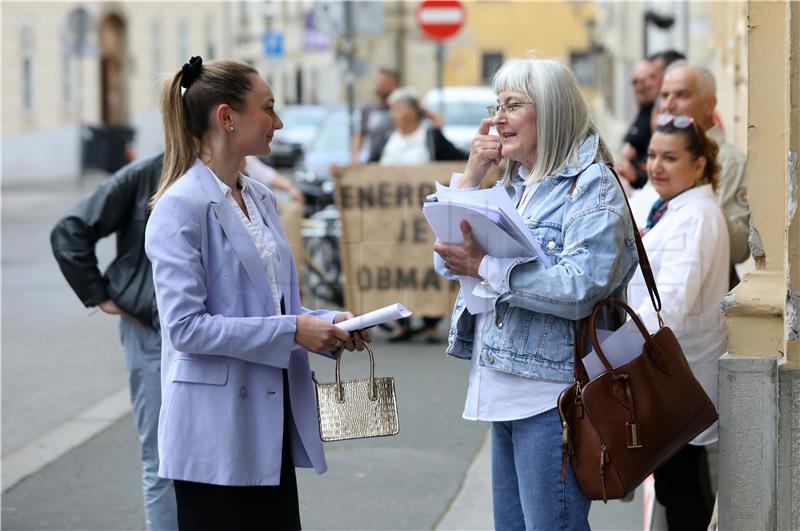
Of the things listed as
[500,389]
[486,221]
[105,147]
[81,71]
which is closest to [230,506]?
[500,389]

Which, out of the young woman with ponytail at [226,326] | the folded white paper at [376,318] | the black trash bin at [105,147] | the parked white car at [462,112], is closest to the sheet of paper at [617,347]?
the folded white paper at [376,318]

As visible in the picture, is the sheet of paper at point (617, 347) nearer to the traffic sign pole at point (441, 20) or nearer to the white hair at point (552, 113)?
the white hair at point (552, 113)

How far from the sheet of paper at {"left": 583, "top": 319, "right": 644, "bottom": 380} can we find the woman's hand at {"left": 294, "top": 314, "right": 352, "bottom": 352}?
649mm

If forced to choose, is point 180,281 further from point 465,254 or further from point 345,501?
point 345,501

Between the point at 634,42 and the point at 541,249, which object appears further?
the point at 634,42

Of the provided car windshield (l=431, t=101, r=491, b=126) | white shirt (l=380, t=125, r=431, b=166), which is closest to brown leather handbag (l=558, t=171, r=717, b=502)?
white shirt (l=380, t=125, r=431, b=166)

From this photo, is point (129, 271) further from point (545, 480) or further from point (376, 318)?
point (545, 480)

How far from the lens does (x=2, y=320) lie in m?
11.9

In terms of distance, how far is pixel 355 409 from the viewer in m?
3.63

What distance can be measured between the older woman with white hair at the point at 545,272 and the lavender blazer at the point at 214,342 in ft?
1.72

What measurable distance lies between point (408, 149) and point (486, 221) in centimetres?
738

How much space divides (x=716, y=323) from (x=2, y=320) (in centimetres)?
875

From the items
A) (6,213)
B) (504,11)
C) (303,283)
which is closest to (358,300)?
(303,283)

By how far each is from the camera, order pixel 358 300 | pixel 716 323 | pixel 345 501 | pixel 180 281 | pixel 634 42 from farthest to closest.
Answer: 1. pixel 634 42
2. pixel 358 300
3. pixel 345 501
4. pixel 716 323
5. pixel 180 281
